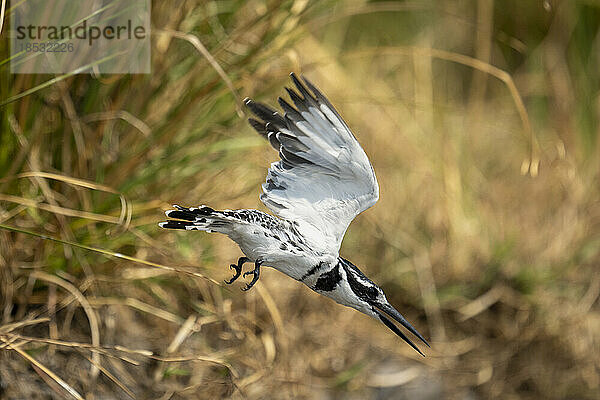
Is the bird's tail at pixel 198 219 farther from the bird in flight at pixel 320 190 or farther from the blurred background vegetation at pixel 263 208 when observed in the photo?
the blurred background vegetation at pixel 263 208

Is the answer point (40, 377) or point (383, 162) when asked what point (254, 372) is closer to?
point (40, 377)

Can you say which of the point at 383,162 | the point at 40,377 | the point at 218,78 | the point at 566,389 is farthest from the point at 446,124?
the point at 40,377

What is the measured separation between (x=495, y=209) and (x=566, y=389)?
545mm

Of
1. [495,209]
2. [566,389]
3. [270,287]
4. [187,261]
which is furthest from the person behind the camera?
[495,209]

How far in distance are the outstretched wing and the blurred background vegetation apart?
154mm

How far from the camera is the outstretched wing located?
755 millimetres

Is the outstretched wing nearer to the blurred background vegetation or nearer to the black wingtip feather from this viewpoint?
the black wingtip feather

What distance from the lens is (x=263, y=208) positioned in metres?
1.72

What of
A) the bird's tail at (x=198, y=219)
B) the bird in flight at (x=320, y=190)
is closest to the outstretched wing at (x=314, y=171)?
the bird in flight at (x=320, y=190)

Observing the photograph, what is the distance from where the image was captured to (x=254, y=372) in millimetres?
1431

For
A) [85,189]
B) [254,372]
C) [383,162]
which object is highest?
[85,189]

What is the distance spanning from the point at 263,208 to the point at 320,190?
0.94 m

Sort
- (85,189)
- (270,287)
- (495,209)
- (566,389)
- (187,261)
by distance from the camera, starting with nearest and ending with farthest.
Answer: (85,189) → (187,261) → (270,287) → (566,389) → (495,209)

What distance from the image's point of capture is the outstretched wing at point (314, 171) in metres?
0.75
